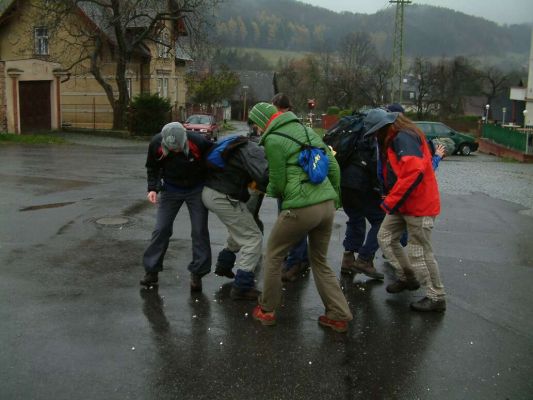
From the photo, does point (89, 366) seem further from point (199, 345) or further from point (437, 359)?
point (437, 359)

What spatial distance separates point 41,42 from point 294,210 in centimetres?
3888

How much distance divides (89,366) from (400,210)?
9.72 feet

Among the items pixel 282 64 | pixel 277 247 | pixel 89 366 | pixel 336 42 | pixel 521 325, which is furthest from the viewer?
pixel 282 64

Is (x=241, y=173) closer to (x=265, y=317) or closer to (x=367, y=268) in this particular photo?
(x=265, y=317)

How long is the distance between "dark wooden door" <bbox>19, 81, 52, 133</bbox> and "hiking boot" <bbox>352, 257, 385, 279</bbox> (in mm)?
27996

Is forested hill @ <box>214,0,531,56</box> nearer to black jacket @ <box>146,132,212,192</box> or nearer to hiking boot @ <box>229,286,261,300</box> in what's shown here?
black jacket @ <box>146,132,212,192</box>

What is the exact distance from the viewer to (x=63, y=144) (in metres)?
27.2

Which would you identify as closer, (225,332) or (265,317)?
(225,332)

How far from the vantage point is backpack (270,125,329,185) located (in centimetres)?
500

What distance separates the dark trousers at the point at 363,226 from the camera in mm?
6891

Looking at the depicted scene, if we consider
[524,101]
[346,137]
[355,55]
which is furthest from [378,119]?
[355,55]

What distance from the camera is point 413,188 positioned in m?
5.55

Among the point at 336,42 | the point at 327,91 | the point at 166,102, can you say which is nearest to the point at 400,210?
the point at 166,102

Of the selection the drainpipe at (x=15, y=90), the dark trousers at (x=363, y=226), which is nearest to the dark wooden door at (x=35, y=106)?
the drainpipe at (x=15, y=90)
